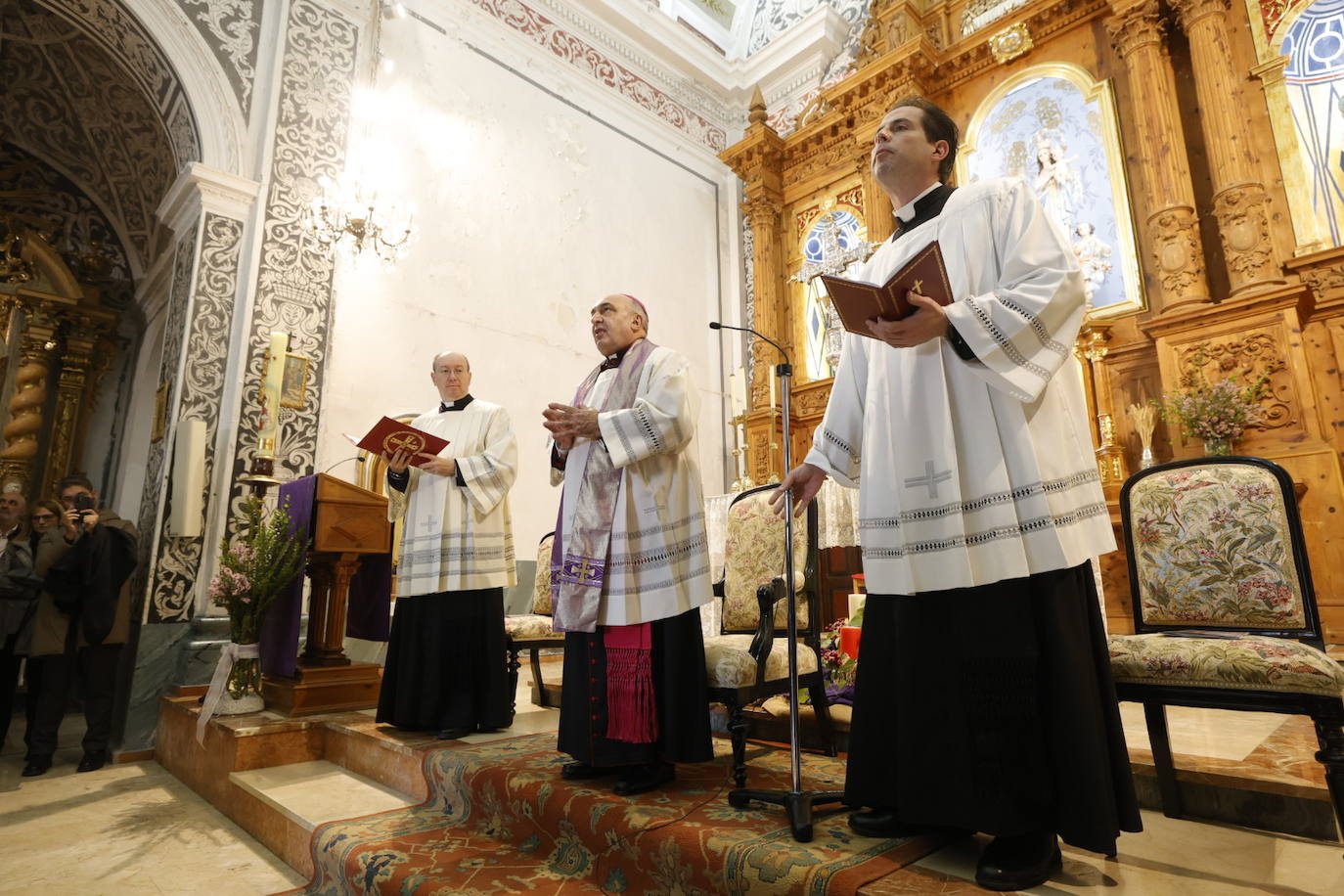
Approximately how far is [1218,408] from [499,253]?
19.2ft

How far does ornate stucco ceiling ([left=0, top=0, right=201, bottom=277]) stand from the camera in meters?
5.13

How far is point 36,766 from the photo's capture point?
3.89 metres

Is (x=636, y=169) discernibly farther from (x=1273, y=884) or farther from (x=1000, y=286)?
(x=1273, y=884)

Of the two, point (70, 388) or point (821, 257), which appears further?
point (821, 257)

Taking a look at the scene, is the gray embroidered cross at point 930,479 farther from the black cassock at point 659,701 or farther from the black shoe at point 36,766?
the black shoe at point 36,766

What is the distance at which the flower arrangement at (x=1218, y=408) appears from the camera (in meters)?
5.18

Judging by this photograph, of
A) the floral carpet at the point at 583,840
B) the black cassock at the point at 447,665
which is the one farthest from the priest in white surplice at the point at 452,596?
the floral carpet at the point at 583,840

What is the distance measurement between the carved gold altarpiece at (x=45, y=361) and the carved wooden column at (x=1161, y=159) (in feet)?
31.7

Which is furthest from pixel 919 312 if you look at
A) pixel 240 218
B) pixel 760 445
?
pixel 760 445

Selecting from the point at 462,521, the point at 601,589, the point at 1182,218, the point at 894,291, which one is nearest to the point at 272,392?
the point at 462,521

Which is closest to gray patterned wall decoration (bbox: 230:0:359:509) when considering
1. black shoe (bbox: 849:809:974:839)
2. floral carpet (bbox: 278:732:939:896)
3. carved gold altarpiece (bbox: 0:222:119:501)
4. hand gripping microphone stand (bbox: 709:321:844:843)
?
floral carpet (bbox: 278:732:939:896)

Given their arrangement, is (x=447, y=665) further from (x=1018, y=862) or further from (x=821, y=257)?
(x=821, y=257)

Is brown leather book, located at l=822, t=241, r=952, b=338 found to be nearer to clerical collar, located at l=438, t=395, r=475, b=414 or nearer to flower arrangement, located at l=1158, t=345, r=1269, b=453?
clerical collar, located at l=438, t=395, r=475, b=414

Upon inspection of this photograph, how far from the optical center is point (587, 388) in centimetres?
284
